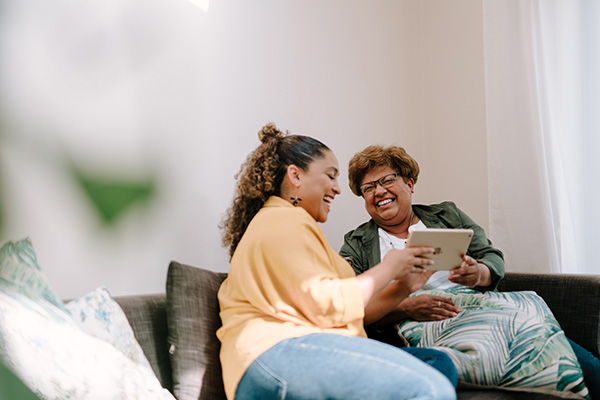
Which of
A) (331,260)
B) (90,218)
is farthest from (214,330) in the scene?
(90,218)

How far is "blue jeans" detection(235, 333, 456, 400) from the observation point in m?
1.19

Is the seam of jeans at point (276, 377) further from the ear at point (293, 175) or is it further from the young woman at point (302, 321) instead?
the ear at point (293, 175)

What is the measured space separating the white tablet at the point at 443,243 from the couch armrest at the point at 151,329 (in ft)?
2.40

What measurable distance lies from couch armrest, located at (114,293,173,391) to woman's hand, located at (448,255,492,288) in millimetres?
951

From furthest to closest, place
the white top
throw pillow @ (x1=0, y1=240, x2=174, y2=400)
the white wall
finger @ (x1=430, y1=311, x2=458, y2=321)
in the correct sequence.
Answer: the white top, finger @ (x1=430, y1=311, x2=458, y2=321), the white wall, throw pillow @ (x1=0, y1=240, x2=174, y2=400)

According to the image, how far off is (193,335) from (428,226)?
1098 millimetres

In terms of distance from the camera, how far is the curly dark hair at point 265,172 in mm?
1650

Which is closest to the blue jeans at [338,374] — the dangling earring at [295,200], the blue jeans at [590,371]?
the dangling earring at [295,200]

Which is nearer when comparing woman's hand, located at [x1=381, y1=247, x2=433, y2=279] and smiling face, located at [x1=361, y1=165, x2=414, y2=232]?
woman's hand, located at [x1=381, y1=247, x2=433, y2=279]

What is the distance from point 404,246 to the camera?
2.19 m

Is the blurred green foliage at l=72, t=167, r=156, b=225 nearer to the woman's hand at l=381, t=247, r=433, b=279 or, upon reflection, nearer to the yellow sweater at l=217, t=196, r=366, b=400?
the yellow sweater at l=217, t=196, r=366, b=400

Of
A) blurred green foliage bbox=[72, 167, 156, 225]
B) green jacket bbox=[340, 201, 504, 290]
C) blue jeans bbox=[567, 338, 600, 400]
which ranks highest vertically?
blurred green foliage bbox=[72, 167, 156, 225]

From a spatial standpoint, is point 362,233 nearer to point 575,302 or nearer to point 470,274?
point 470,274

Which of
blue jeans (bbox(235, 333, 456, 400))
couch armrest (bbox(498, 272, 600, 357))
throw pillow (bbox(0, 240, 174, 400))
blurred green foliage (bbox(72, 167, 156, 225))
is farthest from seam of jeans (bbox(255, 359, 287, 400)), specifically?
couch armrest (bbox(498, 272, 600, 357))
